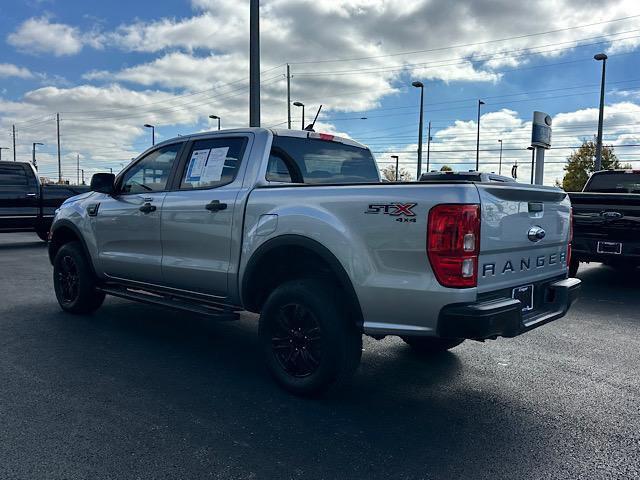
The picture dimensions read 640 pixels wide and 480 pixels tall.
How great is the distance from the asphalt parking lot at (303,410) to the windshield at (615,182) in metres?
5.08

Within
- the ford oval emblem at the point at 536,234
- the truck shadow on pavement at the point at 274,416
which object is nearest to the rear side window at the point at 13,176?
the truck shadow on pavement at the point at 274,416

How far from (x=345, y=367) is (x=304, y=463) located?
79 centimetres

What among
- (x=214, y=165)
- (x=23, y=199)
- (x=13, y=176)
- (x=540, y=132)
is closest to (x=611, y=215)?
(x=214, y=165)

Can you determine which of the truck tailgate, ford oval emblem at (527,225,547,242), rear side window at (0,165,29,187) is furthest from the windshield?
rear side window at (0,165,29,187)

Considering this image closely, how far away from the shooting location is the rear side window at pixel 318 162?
4375 mm

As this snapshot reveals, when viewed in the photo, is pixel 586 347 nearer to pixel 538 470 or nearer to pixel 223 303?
pixel 538 470

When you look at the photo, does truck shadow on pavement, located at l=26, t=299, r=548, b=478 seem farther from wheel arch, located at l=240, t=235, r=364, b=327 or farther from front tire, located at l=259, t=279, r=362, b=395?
wheel arch, located at l=240, t=235, r=364, b=327

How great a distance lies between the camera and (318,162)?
15.4 feet

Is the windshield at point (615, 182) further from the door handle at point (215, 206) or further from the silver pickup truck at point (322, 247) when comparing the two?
the door handle at point (215, 206)

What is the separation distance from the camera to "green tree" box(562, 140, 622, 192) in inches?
1927

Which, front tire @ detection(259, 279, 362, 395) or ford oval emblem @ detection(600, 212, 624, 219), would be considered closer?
front tire @ detection(259, 279, 362, 395)

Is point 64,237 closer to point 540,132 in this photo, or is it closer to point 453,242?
point 453,242

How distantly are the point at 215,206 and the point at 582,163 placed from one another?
5294 centimetres

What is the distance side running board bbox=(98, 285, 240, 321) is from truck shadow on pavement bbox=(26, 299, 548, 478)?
426 millimetres
